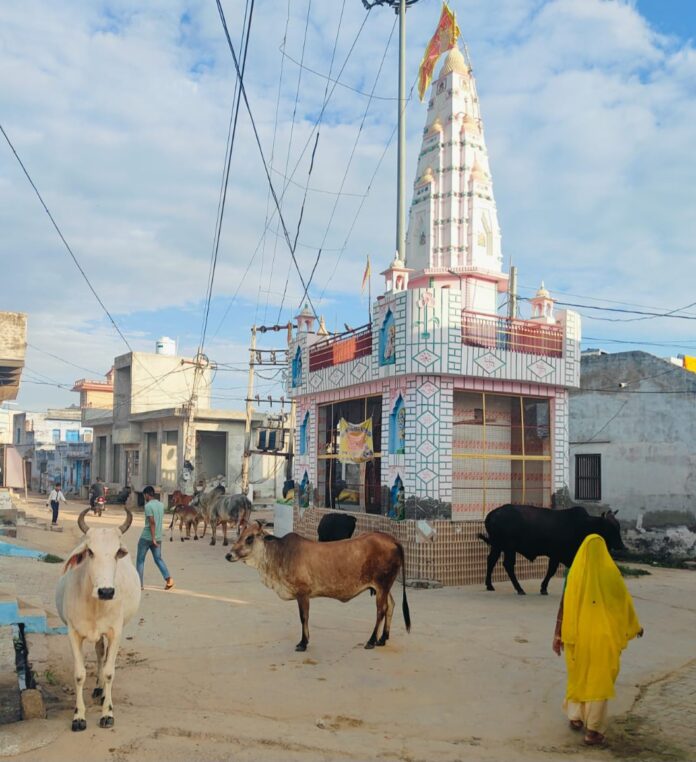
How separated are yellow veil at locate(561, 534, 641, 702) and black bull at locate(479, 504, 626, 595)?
6243 mm

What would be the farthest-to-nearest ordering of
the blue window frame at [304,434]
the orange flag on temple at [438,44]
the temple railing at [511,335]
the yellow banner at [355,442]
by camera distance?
1. the orange flag on temple at [438,44]
2. the blue window frame at [304,434]
3. the yellow banner at [355,442]
4. the temple railing at [511,335]

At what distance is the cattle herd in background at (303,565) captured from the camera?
5.52 metres

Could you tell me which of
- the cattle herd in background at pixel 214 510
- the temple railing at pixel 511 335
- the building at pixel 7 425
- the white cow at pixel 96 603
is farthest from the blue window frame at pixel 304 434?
the building at pixel 7 425

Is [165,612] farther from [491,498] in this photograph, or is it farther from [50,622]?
[491,498]

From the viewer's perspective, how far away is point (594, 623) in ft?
17.2

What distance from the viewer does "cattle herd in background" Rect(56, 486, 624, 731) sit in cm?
552

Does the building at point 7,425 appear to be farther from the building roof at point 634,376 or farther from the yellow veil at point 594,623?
the yellow veil at point 594,623

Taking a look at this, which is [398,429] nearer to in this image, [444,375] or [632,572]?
[444,375]

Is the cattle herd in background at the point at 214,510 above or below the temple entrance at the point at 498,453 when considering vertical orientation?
below

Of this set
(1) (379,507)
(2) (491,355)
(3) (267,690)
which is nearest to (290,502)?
(1) (379,507)

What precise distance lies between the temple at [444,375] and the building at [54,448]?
2803cm

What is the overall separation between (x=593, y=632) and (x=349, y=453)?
9086mm

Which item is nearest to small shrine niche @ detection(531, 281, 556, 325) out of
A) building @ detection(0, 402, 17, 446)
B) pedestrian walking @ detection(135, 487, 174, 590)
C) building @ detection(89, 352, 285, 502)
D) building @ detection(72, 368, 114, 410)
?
pedestrian walking @ detection(135, 487, 174, 590)

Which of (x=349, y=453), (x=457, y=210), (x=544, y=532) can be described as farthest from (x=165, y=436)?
(x=544, y=532)
